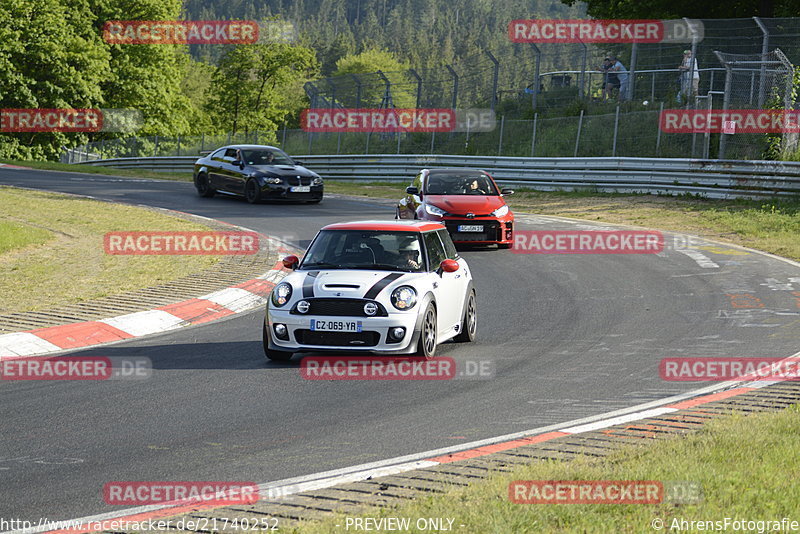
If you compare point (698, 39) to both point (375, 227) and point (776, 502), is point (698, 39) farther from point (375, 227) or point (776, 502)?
point (776, 502)

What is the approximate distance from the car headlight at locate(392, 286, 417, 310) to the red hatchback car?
889cm

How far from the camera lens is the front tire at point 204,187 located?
93.9 feet

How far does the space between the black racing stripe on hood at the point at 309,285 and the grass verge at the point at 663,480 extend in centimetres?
405

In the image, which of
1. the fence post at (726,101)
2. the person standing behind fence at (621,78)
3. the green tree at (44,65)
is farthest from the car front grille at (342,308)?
the green tree at (44,65)

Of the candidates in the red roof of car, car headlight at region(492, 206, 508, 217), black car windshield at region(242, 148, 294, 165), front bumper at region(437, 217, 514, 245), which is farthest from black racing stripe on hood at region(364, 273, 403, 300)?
black car windshield at region(242, 148, 294, 165)

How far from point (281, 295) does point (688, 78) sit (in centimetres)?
2574

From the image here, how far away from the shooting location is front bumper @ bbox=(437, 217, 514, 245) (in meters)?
19.1

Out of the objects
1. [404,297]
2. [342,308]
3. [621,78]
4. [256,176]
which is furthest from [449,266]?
[621,78]

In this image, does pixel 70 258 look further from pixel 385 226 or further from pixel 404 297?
pixel 404 297

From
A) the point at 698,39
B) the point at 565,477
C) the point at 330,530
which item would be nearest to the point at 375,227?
the point at 565,477

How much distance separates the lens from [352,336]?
9.67m

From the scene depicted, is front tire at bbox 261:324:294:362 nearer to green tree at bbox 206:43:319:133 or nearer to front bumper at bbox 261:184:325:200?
front bumper at bbox 261:184:325:200

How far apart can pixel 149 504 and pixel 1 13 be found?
188 feet

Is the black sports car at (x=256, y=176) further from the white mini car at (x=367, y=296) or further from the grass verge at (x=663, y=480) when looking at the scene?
the grass verge at (x=663, y=480)
